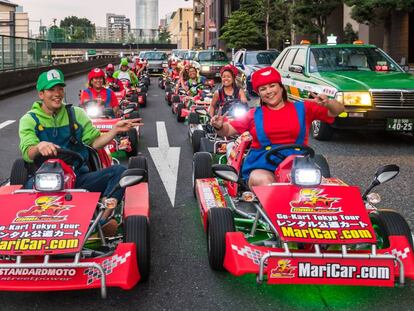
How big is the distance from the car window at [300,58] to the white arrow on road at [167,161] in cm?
297

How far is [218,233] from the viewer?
431 cm

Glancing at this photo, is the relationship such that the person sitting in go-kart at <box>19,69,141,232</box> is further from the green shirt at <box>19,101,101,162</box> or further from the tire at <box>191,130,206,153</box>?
the tire at <box>191,130,206,153</box>

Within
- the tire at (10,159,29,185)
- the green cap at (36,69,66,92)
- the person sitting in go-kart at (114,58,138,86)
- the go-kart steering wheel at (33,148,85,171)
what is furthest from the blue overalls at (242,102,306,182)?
the person sitting in go-kart at (114,58,138,86)

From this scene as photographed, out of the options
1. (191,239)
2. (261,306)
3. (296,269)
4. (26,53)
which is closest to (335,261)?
(296,269)

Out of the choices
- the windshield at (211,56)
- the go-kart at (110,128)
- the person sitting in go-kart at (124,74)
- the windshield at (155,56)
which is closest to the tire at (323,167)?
the go-kart at (110,128)

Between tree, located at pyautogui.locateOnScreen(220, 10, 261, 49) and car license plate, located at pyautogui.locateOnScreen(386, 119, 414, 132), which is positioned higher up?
tree, located at pyautogui.locateOnScreen(220, 10, 261, 49)

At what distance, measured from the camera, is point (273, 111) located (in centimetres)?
540

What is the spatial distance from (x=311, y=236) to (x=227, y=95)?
20.3ft

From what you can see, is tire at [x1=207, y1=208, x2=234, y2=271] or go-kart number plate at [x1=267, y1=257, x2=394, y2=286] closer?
go-kart number plate at [x1=267, y1=257, x2=394, y2=286]

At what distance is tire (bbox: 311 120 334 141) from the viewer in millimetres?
10648

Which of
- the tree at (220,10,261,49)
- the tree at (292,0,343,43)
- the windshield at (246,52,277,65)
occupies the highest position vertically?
the tree at (220,10,261,49)

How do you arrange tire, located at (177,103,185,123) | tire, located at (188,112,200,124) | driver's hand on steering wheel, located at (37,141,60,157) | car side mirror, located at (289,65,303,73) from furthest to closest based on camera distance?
tire, located at (177,103,185,123) < tire, located at (188,112,200,124) < car side mirror, located at (289,65,303,73) < driver's hand on steering wheel, located at (37,141,60,157)

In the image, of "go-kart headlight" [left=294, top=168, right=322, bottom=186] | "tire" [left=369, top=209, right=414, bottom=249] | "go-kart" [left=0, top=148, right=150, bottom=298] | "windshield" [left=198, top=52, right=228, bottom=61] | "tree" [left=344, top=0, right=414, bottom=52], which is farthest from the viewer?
"windshield" [left=198, top=52, right=228, bottom=61]

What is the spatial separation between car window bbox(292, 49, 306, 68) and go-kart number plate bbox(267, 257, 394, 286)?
8.07 metres
